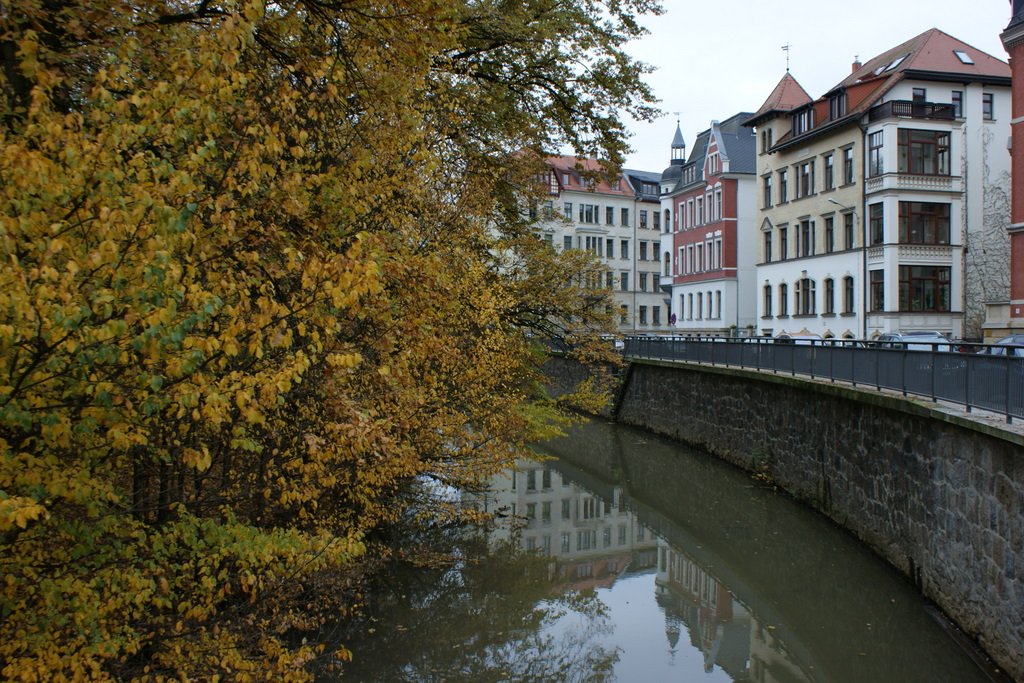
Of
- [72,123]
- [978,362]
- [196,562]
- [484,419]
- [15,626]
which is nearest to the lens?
[72,123]

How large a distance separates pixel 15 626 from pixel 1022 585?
366 inches

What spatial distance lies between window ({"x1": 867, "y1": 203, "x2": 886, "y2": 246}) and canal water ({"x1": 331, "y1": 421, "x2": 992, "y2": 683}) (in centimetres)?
2229

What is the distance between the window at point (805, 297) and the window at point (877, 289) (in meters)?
5.05

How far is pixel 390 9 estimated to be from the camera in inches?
326

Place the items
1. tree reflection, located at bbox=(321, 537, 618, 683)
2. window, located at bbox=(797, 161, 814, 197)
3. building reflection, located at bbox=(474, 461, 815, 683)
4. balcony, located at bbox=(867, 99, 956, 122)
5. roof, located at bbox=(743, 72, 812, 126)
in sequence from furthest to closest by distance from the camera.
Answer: roof, located at bbox=(743, 72, 812, 126) → window, located at bbox=(797, 161, 814, 197) → balcony, located at bbox=(867, 99, 956, 122) → building reflection, located at bbox=(474, 461, 815, 683) → tree reflection, located at bbox=(321, 537, 618, 683)

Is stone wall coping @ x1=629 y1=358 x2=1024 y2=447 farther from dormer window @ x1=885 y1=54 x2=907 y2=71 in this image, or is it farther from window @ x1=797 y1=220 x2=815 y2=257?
dormer window @ x1=885 y1=54 x2=907 y2=71

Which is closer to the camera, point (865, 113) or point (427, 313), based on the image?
point (427, 313)

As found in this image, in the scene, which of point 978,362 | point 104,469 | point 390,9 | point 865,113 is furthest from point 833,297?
Answer: point 104,469

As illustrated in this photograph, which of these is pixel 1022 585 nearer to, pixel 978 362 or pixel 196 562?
pixel 978 362

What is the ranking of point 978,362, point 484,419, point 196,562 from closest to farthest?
point 196,562, point 978,362, point 484,419

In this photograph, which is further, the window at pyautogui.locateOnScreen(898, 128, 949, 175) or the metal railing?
the window at pyautogui.locateOnScreen(898, 128, 949, 175)

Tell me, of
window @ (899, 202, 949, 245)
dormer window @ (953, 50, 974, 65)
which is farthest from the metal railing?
dormer window @ (953, 50, 974, 65)

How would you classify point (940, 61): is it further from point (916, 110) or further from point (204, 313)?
point (204, 313)

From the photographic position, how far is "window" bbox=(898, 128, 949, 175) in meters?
39.6
